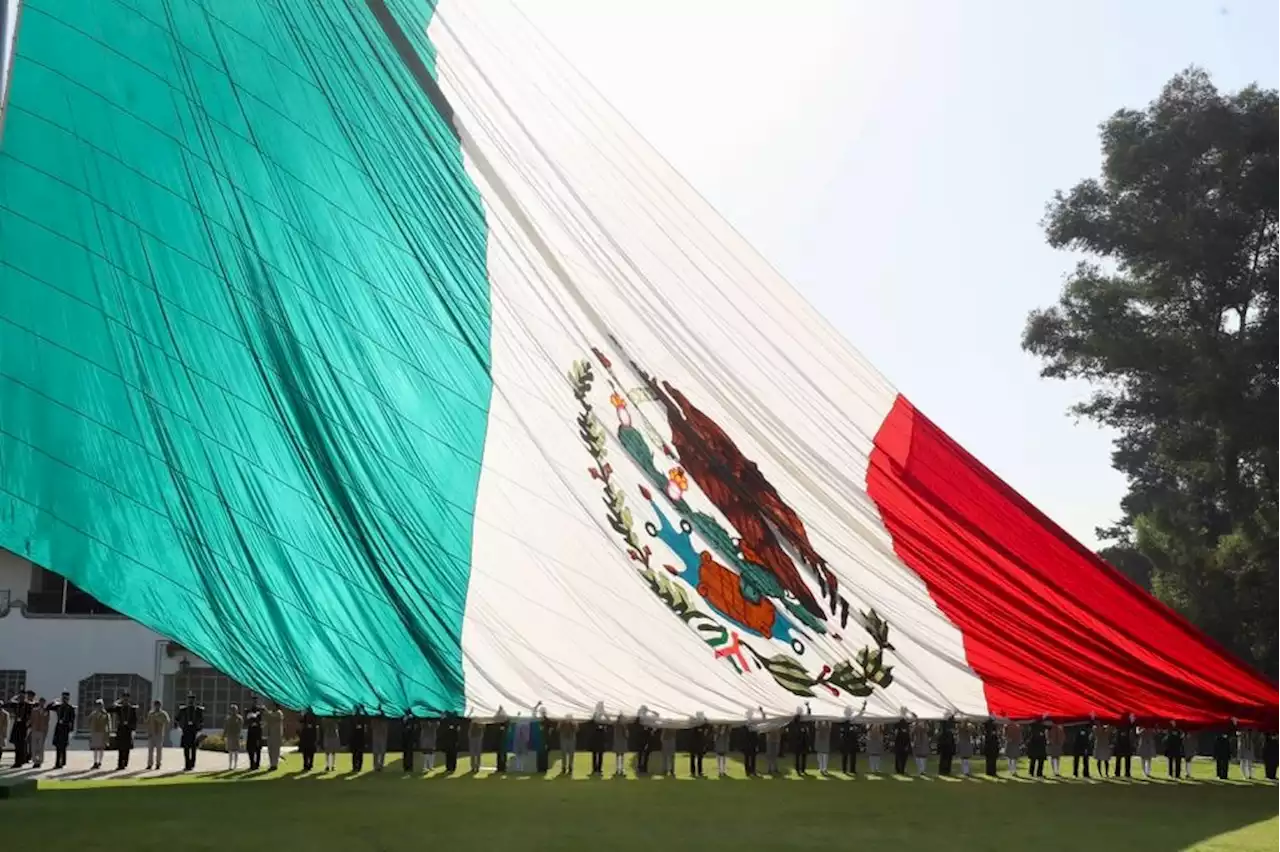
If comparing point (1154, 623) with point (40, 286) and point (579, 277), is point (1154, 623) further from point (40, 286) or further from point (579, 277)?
point (40, 286)

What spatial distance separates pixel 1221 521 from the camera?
30406 mm

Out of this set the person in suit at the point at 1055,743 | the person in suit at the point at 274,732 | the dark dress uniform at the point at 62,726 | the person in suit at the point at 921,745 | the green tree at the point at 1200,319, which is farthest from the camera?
the green tree at the point at 1200,319

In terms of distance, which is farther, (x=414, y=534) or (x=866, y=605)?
(x=866, y=605)

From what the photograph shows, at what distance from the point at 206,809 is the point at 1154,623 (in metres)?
8.63

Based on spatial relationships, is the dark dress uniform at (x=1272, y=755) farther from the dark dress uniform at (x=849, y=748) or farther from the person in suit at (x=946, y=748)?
the dark dress uniform at (x=849, y=748)

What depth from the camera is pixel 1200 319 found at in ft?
94.9

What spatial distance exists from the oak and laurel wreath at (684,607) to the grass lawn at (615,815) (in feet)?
3.55

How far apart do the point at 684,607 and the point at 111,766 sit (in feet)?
29.5

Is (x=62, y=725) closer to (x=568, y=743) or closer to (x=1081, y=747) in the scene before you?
(x=568, y=743)

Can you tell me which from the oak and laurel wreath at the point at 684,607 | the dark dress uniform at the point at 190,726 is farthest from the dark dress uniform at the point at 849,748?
the dark dress uniform at the point at 190,726

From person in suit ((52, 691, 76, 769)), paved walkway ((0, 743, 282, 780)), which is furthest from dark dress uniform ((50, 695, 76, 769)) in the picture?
paved walkway ((0, 743, 282, 780))

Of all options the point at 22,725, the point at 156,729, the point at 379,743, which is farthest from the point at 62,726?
the point at 379,743

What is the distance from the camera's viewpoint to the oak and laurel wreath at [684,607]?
12328 millimetres

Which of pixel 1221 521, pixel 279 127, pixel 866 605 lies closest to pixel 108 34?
pixel 279 127
